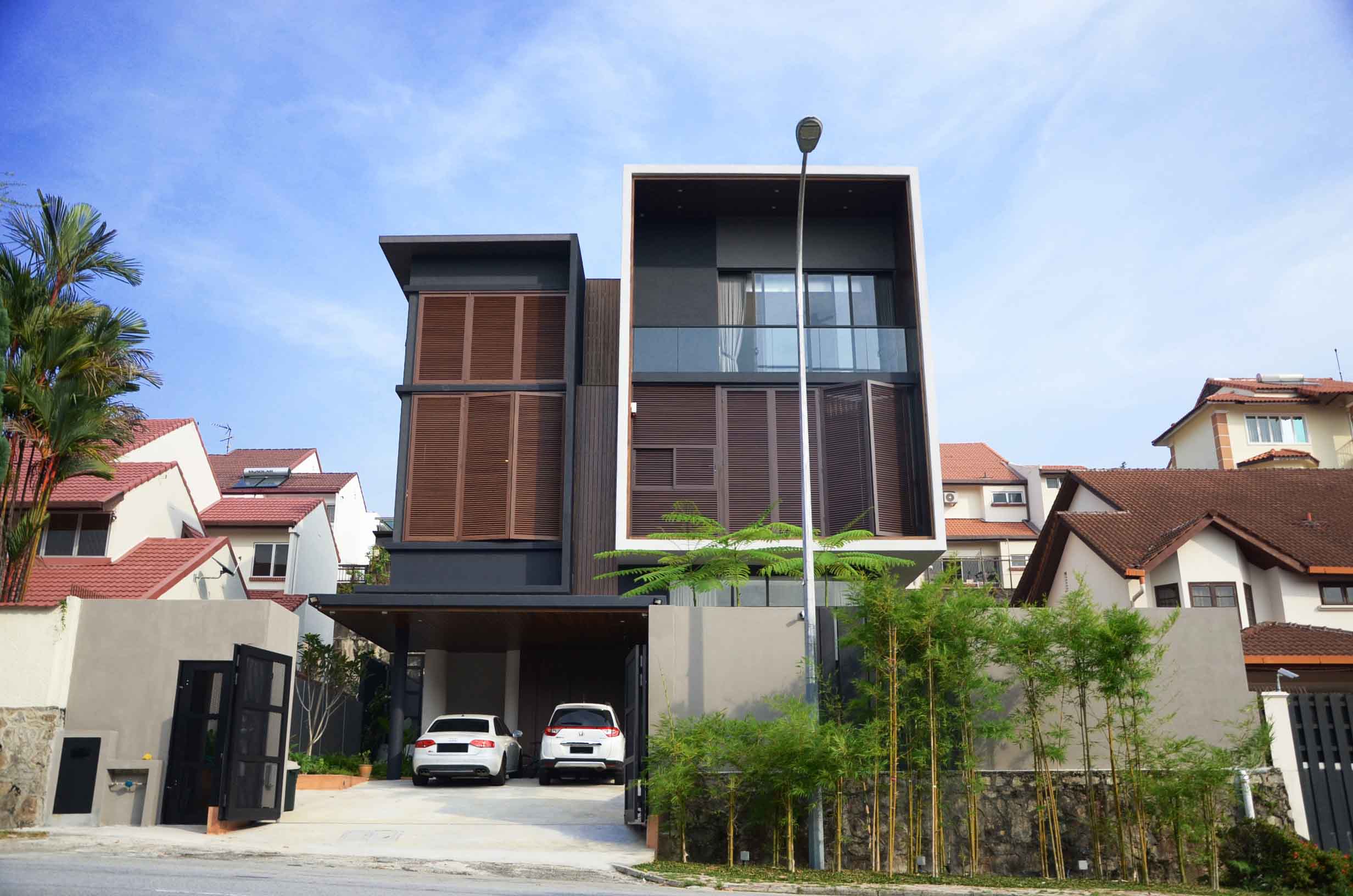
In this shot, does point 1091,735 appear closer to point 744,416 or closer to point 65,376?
point 744,416

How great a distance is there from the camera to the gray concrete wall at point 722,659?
43.3ft

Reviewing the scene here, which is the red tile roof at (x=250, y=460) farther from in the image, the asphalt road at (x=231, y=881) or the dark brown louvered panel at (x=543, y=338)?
the asphalt road at (x=231, y=881)

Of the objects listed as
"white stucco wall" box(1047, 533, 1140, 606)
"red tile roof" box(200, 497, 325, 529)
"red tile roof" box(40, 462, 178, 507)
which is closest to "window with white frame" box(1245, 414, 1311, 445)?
"white stucco wall" box(1047, 533, 1140, 606)

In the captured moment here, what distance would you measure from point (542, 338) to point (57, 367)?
32.5ft

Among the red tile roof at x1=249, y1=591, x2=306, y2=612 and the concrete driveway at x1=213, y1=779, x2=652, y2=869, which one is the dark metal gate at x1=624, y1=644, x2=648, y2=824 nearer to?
the concrete driveway at x1=213, y1=779, x2=652, y2=869

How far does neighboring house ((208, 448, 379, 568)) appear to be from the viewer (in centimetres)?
4147

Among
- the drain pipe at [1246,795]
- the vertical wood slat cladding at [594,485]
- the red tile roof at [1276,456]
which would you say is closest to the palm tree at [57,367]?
the vertical wood slat cladding at [594,485]

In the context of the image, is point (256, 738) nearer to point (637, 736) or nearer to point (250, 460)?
point (637, 736)

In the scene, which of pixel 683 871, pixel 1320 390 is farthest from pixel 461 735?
pixel 1320 390

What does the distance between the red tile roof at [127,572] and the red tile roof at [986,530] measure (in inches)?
1378

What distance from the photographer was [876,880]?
11547mm

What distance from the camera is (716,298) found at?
982 inches

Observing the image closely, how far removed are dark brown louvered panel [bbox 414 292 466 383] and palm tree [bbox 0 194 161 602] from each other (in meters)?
6.40

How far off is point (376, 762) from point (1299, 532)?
21671 mm
